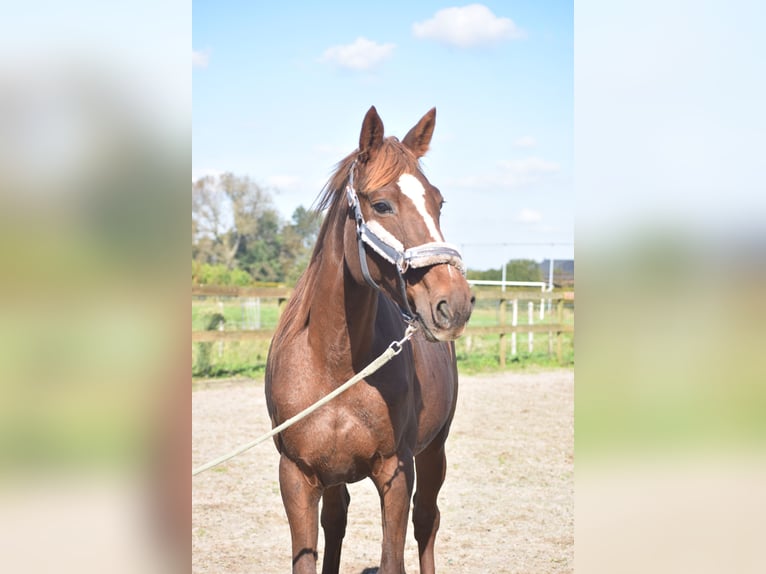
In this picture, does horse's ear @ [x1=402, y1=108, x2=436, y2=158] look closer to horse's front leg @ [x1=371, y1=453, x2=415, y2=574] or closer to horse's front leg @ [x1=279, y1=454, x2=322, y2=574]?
horse's front leg @ [x1=371, y1=453, x2=415, y2=574]

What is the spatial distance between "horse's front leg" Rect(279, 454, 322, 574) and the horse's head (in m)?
0.98

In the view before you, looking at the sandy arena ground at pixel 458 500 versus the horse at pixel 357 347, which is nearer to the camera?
the horse at pixel 357 347

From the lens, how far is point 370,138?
305 centimetres

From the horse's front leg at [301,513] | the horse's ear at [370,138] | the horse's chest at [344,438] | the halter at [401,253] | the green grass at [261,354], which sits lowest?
the green grass at [261,354]

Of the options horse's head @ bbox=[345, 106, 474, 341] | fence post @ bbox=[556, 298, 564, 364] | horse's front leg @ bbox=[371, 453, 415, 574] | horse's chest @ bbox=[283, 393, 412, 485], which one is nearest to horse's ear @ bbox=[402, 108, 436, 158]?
horse's head @ bbox=[345, 106, 474, 341]

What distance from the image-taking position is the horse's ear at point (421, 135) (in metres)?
3.34

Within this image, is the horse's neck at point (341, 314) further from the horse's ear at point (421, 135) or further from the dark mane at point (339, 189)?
→ the horse's ear at point (421, 135)

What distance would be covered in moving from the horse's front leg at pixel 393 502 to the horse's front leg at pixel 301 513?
32cm

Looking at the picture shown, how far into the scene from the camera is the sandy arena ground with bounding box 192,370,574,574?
5.06 meters

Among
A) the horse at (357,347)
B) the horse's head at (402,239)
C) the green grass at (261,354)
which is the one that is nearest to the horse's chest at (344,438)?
the horse at (357,347)

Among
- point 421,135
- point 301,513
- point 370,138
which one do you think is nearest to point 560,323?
point 421,135
